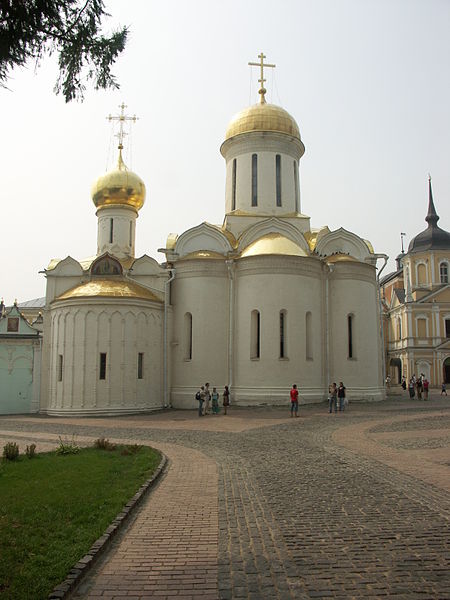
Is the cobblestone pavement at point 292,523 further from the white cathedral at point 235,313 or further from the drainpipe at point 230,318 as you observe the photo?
the drainpipe at point 230,318

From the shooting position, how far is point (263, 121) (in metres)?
29.2

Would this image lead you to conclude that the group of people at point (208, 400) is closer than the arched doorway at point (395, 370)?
Yes

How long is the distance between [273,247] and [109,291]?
7.71m

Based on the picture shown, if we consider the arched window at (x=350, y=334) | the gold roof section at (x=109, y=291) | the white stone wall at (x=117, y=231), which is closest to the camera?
the gold roof section at (x=109, y=291)

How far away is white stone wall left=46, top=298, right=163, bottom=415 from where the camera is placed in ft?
75.5

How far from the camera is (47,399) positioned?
83.2 ft

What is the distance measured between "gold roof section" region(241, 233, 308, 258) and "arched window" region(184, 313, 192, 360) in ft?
12.9

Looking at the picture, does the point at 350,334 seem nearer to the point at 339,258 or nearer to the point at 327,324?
the point at 327,324

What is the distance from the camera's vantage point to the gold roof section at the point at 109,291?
23.7 meters

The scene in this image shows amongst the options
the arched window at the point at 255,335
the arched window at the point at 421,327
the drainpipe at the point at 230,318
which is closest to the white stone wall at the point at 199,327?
the drainpipe at the point at 230,318

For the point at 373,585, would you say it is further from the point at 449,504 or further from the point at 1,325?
the point at 1,325

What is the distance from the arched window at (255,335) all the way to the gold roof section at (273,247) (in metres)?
2.84

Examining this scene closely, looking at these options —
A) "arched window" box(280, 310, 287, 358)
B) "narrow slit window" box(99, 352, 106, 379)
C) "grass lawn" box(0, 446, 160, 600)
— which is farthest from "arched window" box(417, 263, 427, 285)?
"grass lawn" box(0, 446, 160, 600)

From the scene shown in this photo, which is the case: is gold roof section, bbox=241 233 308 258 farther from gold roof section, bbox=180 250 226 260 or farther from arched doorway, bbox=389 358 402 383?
arched doorway, bbox=389 358 402 383
